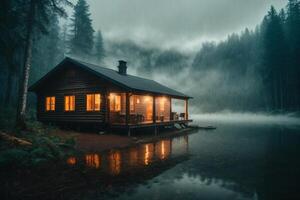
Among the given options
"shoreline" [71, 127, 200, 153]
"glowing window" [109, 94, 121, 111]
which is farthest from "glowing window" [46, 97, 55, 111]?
"shoreline" [71, 127, 200, 153]

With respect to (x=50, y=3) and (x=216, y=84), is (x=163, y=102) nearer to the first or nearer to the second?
(x=50, y=3)

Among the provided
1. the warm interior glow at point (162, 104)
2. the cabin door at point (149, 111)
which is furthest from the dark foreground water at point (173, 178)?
the warm interior glow at point (162, 104)

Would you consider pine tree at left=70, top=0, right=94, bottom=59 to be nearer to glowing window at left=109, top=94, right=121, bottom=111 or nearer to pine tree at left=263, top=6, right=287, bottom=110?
glowing window at left=109, top=94, right=121, bottom=111

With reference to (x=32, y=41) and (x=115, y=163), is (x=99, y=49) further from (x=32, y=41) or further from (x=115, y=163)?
(x=115, y=163)

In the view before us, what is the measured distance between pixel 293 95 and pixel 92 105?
44126mm

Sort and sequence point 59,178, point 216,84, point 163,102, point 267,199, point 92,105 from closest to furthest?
1. point 267,199
2. point 59,178
3. point 92,105
4. point 163,102
5. point 216,84

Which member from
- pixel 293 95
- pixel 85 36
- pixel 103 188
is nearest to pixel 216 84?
pixel 293 95

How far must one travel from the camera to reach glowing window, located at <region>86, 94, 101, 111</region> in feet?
58.0

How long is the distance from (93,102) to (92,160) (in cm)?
1026

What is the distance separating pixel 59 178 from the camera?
233 inches

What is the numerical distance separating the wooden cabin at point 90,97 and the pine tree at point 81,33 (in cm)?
2491

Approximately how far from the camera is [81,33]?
44125 mm

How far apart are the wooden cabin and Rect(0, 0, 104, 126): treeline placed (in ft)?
10.9

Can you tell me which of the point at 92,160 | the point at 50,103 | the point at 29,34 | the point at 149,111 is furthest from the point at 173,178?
the point at 50,103
